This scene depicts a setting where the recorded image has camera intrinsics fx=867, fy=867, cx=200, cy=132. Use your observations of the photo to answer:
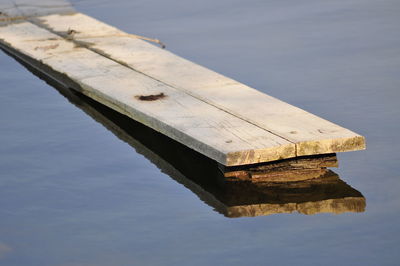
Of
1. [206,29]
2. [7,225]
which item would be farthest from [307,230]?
[206,29]

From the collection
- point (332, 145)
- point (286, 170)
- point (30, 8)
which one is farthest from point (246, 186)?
point (30, 8)

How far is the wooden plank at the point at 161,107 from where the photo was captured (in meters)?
3.68

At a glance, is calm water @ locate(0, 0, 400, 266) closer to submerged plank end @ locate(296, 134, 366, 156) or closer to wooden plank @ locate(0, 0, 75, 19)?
submerged plank end @ locate(296, 134, 366, 156)

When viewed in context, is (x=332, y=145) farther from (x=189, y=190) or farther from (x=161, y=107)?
(x=161, y=107)

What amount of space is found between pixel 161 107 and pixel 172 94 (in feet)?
0.85

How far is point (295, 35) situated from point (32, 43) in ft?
6.26

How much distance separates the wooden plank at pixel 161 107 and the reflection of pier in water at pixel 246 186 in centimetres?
12

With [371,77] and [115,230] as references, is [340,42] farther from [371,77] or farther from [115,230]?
[115,230]

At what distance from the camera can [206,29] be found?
6.54m

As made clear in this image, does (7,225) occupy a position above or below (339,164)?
below

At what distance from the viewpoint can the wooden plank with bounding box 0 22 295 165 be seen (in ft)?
12.1

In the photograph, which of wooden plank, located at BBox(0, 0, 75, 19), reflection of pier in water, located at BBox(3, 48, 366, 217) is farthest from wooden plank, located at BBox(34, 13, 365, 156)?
wooden plank, located at BBox(0, 0, 75, 19)

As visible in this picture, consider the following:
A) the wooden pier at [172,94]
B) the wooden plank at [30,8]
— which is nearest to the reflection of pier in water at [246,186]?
the wooden pier at [172,94]

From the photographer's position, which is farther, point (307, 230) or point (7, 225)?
point (7, 225)
